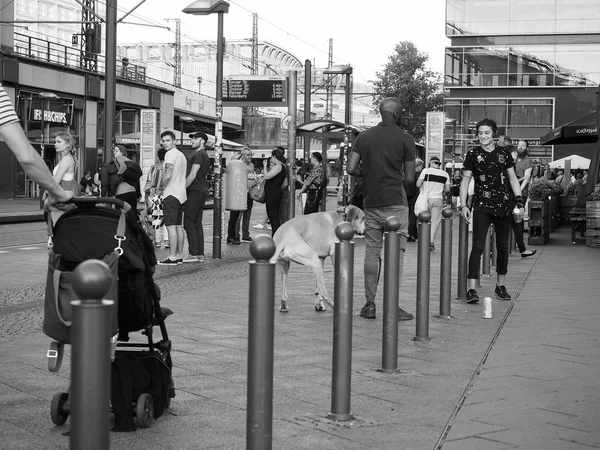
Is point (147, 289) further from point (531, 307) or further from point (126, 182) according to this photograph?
point (126, 182)

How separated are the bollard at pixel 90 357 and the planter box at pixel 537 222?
16705 mm

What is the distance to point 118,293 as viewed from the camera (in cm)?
470

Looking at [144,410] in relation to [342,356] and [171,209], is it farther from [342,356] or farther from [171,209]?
[171,209]

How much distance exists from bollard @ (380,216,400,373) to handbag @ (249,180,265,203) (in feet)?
35.5

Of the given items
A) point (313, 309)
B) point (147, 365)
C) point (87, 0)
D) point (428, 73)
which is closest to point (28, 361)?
point (147, 365)

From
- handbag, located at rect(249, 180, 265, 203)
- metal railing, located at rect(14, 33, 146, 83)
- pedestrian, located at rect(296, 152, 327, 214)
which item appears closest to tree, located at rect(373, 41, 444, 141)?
metal railing, located at rect(14, 33, 146, 83)

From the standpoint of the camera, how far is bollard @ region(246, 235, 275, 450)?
375cm

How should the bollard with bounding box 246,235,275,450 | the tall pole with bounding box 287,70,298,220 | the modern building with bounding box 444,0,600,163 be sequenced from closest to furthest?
the bollard with bounding box 246,235,275,450
the tall pole with bounding box 287,70,298,220
the modern building with bounding box 444,0,600,163

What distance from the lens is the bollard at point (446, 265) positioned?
8242mm

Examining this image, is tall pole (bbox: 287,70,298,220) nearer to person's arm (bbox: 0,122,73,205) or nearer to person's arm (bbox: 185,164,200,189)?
person's arm (bbox: 185,164,200,189)

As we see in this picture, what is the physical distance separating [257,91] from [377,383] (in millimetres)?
13369

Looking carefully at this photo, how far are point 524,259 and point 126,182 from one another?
256 inches

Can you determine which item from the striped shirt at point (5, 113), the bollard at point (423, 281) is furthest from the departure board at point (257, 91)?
the striped shirt at point (5, 113)

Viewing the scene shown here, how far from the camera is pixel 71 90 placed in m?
41.2
